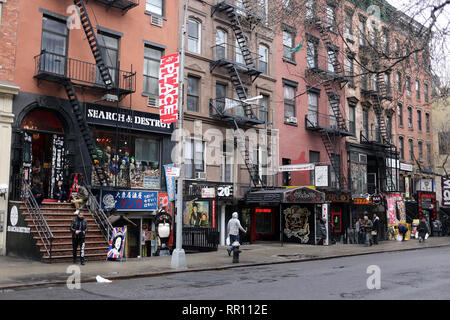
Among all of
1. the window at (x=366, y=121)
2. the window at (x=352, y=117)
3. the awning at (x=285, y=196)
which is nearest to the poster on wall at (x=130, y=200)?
the awning at (x=285, y=196)

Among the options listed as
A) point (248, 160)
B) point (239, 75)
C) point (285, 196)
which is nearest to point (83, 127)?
point (248, 160)

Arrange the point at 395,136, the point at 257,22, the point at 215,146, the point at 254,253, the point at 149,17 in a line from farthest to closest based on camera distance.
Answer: the point at 395,136, the point at 257,22, the point at 215,146, the point at 149,17, the point at 254,253

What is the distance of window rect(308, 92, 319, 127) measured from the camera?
28.5 meters

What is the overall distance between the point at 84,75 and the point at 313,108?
1581cm

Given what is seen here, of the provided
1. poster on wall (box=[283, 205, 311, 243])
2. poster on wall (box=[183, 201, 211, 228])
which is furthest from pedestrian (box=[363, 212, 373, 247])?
poster on wall (box=[183, 201, 211, 228])

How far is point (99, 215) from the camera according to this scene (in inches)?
699

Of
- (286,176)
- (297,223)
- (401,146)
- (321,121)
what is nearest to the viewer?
(297,223)

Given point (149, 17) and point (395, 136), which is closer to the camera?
point (149, 17)

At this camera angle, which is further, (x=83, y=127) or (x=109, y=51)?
(x=109, y=51)

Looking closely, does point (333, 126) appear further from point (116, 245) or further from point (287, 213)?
point (116, 245)

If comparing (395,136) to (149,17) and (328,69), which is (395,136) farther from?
(149,17)

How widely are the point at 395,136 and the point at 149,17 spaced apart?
23.1 m
